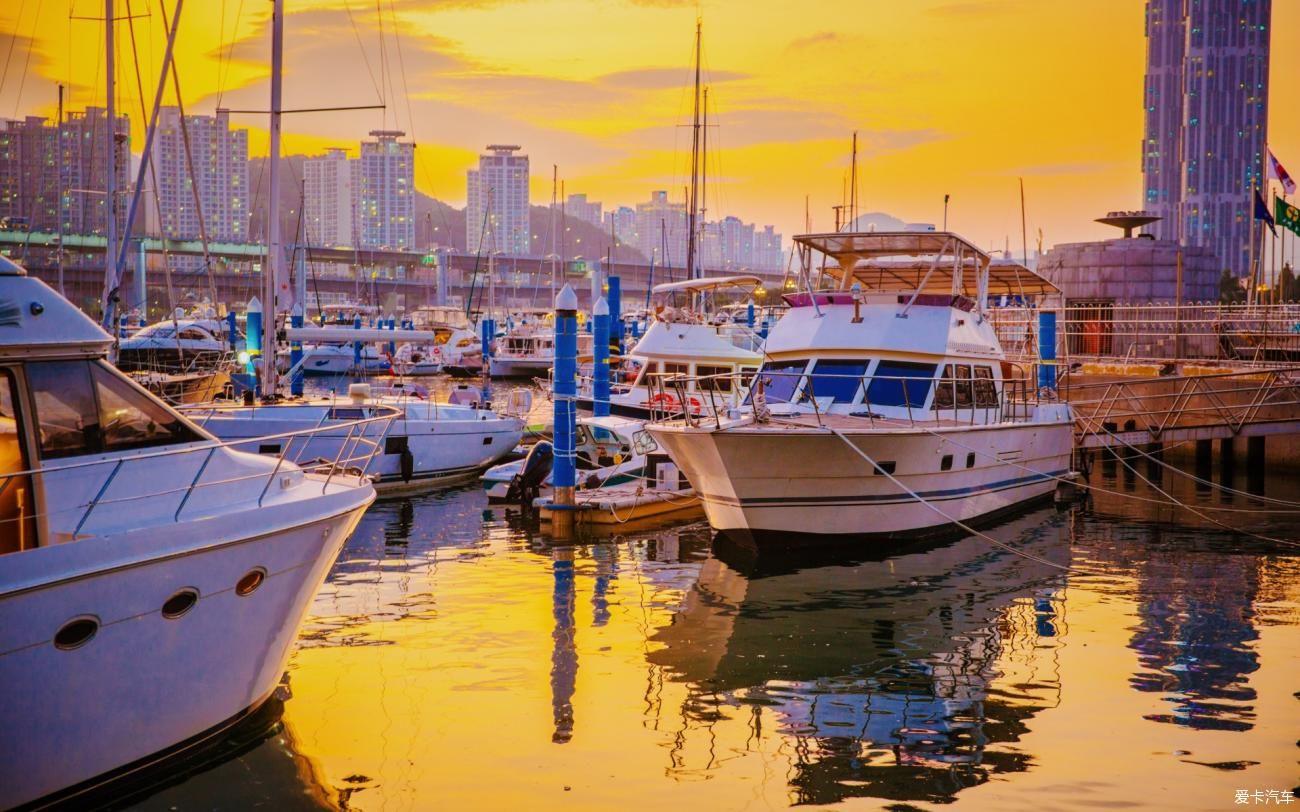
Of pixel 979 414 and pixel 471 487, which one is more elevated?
pixel 979 414

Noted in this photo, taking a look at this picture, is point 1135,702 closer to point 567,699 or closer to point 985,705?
point 985,705

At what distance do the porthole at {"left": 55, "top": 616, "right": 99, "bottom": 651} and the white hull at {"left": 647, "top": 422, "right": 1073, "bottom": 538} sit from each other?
31.7 ft

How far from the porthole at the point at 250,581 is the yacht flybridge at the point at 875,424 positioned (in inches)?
319

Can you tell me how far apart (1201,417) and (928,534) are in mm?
13190

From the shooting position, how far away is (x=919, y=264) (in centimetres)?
2347

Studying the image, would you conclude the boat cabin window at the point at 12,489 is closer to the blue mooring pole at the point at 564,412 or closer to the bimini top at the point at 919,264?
the blue mooring pole at the point at 564,412

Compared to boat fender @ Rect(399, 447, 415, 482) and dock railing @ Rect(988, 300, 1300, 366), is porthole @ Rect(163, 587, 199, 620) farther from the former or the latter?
dock railing @ Rect(988, 300, 1300, 366)

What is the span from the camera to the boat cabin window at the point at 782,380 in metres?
19.4

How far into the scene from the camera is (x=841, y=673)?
12.0 metres

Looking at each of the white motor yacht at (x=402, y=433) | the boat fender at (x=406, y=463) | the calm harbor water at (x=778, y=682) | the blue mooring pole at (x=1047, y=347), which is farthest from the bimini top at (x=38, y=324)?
the blue mooring pole at (x=1047, y=347)

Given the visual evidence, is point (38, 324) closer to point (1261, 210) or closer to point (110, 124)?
point (110, 124)

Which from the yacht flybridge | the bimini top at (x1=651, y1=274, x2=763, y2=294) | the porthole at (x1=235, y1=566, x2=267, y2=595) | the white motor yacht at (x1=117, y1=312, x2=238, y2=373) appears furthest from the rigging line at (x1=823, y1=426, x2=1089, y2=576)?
the white motor yacht at (x1=117, y1=312, x2=238, y2=373)

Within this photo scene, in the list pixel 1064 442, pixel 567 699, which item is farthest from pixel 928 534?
pixel 567 699

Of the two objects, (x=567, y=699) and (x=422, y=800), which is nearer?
(x=422, y=800)
